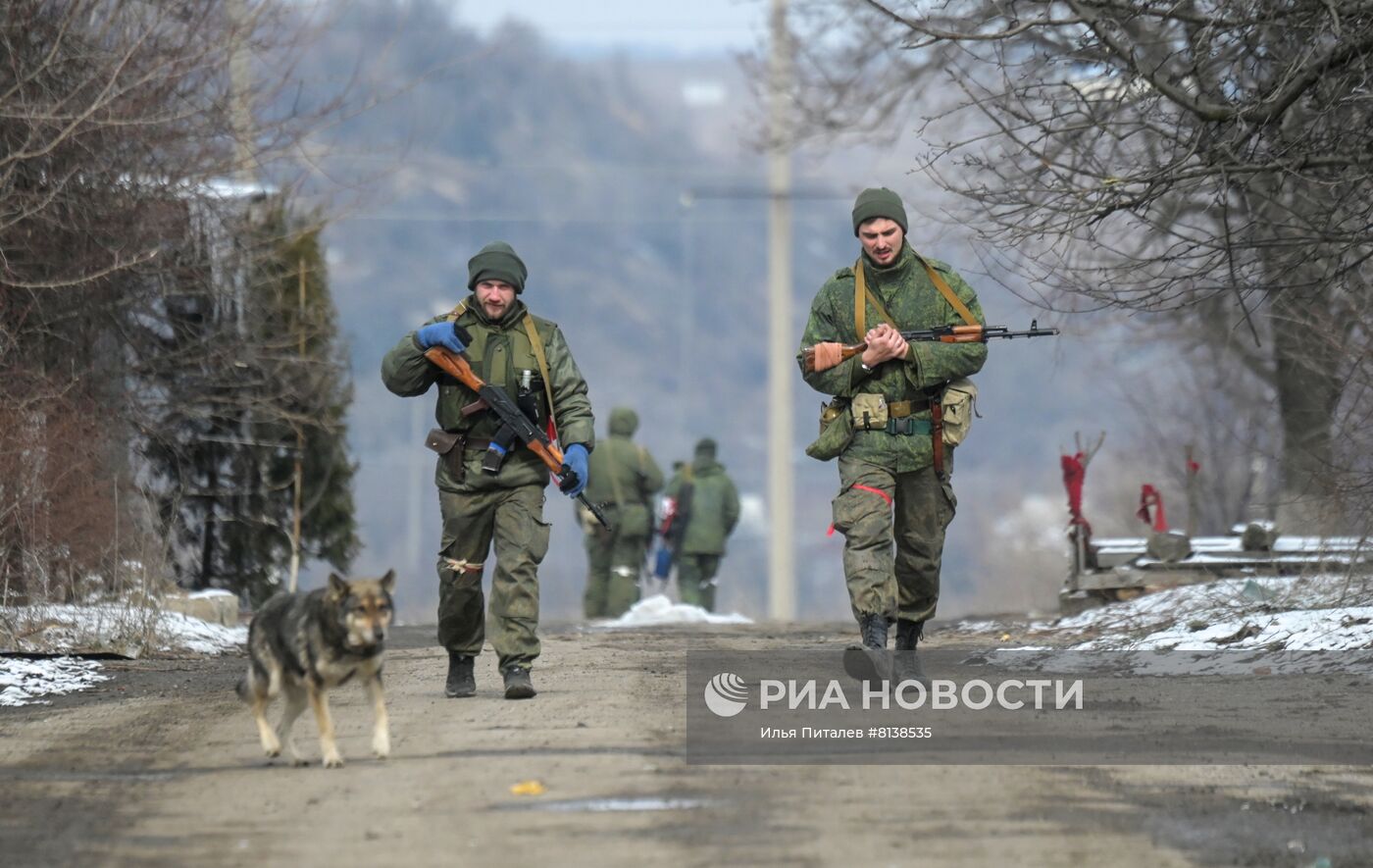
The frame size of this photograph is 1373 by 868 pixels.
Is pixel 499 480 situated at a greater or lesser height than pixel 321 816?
greater

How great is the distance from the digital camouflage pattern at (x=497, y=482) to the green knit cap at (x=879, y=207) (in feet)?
4.87

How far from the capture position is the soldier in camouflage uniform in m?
9.95

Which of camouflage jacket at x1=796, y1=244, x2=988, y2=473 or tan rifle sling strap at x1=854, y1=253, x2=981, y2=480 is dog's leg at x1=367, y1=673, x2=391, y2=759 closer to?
camouflage jacket at x1=796, y1=244, x2=988, y2=473

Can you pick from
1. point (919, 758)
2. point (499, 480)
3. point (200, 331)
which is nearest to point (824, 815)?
point (919, 758)

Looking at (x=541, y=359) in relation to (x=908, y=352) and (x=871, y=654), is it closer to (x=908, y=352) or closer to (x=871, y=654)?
(x=908, y=352)

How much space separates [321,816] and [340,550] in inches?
541

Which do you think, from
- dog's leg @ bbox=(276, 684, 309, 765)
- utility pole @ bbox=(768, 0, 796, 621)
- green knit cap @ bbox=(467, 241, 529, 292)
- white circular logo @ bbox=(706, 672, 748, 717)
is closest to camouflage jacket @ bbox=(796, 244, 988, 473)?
white circular logo @ bbox=(706, 672, 748, 717)

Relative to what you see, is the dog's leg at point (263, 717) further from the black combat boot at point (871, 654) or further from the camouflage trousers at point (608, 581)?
the camouflage trousers at point (608, 581)

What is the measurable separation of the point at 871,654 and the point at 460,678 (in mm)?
1990

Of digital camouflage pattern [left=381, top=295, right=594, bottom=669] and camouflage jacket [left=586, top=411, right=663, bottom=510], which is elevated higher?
camouflage jacket [left=586, top=411, right=663, bottom=510]

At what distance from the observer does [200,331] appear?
1875 cm

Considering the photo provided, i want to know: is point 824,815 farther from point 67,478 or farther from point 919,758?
point 67,478

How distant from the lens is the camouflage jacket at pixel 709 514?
24031 mm

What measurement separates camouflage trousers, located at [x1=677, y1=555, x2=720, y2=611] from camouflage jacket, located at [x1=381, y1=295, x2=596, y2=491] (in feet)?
45.7
